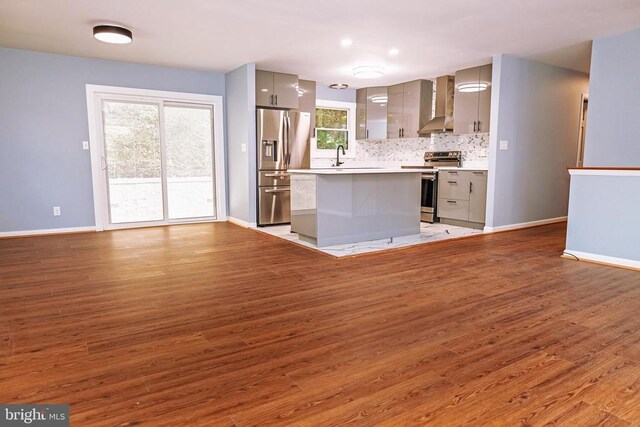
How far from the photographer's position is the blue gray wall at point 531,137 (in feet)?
18.5

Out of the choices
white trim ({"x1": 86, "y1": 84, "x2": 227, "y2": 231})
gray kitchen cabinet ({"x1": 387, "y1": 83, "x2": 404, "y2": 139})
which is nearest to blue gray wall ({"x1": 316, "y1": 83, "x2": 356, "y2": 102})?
gray kitchen cabinet ({"x1": 387, "y1": 83, "x2": 404, "y2": 139})

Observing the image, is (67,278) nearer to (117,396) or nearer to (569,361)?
(117,396)

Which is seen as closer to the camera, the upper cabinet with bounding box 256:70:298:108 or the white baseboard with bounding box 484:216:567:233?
the white baseboard with bounding box 484:216:567:233

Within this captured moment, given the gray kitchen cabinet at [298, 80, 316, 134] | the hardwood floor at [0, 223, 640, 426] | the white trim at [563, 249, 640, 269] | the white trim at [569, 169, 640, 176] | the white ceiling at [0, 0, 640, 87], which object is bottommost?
the hardwood floor at [0, 223, 640, 426]

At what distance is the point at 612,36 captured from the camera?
15.2 ft

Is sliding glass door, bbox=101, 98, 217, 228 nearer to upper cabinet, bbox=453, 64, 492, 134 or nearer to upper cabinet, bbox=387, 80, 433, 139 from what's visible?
upper cabinet, bbox=387, 80, 433, 139

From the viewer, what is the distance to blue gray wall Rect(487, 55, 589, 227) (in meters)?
5.63

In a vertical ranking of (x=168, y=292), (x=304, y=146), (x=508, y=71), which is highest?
(x=508, y=71)

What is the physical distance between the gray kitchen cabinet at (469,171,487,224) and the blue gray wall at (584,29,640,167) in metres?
1.36

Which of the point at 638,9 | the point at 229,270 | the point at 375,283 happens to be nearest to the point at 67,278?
the point at 229,270

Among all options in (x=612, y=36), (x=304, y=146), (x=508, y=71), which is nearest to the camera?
(x=612, y=36)

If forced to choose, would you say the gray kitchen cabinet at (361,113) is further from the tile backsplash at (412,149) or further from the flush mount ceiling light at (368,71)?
the flush mount ceiling light at (368,71)

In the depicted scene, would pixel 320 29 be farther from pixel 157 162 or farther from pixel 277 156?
pixel 157 162

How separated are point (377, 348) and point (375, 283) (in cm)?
120
